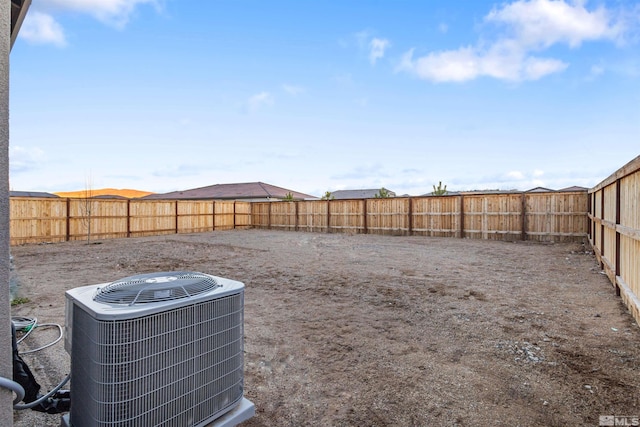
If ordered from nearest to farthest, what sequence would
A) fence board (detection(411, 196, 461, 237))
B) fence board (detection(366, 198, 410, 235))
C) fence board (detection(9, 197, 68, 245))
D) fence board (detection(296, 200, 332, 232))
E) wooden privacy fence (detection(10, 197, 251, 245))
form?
fence board (detection(9, 197, 68, 245))
wooden privacy fence (detection(10, 197, 251, 245))
fence board (detection(411, 196, 461, 237))
fence board (detection(366, 198, 410, 235))
fence board (detection(296, 200, 332, 232))

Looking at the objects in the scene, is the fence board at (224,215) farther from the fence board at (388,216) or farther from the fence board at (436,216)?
the fence board at (436,216)

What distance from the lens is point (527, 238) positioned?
12117 mm

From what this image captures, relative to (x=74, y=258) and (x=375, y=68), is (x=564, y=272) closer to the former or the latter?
(x=375, y=68)

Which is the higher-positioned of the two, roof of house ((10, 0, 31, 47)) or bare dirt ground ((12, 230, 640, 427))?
roof of house ((10, 0, 31, 47))

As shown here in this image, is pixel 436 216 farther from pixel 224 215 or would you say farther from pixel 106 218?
pixel 106 218

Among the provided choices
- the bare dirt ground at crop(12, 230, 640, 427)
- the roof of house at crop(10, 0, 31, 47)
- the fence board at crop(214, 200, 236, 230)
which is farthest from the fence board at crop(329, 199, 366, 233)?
the roof of house at crop(10, 0, 31, 47)

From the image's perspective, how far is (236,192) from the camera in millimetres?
30078

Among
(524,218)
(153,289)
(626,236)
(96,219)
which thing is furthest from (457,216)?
(96,219)

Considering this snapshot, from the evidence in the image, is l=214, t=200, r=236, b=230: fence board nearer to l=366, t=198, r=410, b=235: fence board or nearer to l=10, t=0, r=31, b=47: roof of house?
l=366, t=198, r=410, b=235: fence board

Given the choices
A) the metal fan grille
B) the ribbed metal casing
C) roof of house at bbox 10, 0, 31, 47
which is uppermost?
roof of house at bbox 10, 0, 31, 47

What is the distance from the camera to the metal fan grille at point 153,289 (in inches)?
58.9

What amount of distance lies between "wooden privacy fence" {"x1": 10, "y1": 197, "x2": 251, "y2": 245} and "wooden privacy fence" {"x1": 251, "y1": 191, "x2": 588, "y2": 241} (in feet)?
15.6

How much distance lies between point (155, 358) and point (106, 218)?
53.7 ft

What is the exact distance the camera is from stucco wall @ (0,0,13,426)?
4.02 feet
